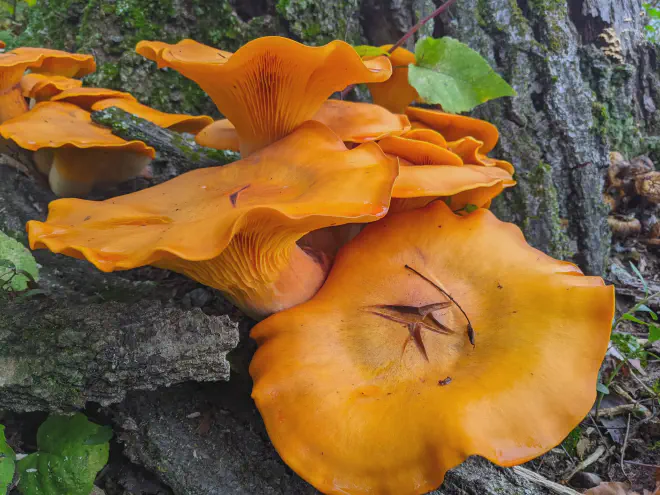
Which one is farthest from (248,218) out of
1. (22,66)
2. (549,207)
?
(549,207)

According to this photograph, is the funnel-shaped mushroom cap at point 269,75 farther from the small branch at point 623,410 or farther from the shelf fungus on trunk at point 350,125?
the small branch at point 623,410

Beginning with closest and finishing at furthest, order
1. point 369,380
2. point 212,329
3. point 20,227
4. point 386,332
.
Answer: point 212,329, point 369,380, point 386,332, point 20,227

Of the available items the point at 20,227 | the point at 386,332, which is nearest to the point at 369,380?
the point at 386,332

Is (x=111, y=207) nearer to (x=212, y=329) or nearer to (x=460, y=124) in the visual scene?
(x=212, y=329)

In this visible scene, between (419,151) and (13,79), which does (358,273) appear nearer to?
(419,151)

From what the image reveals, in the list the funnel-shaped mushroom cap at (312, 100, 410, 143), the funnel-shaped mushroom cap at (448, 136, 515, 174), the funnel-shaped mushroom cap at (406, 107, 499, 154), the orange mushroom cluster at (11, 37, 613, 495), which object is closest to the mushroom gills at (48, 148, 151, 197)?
the orange mushroom cluster at (11, 37, 613, 495)

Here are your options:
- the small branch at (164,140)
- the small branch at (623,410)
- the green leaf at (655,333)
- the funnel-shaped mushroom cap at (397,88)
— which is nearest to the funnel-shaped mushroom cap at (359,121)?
the funnel-shaped mushroom cap at (397,88)

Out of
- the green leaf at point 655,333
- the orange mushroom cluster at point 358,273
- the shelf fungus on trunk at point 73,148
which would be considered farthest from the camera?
the green leaf at point 655,333

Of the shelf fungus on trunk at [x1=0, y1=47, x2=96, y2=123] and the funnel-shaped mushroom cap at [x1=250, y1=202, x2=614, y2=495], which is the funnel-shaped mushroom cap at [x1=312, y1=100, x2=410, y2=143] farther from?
the shelf fungus on trunk at [x1=0, y1=47, x2=96, y2=123]
